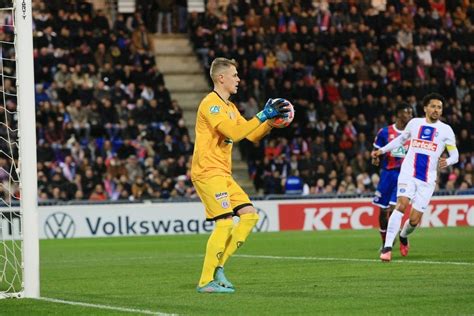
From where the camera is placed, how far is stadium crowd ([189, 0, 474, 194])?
29719 mm

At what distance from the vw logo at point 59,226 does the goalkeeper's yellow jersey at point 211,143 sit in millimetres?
15807

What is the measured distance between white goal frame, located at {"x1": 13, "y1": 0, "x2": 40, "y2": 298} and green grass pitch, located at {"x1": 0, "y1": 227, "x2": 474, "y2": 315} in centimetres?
52

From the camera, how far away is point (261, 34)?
107 feet

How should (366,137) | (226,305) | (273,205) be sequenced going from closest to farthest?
(226,305), (273,205), (366,137)

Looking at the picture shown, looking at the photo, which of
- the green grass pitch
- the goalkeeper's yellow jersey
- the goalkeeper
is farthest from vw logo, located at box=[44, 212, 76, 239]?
the goalkeeper's yellow jersey

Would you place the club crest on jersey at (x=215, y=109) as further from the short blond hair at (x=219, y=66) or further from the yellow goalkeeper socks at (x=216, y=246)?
the yellow goalkeeper socks at (x=216, y=246)

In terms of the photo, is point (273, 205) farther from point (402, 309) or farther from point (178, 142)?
point (402, 309)

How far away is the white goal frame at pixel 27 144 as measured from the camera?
10562mm

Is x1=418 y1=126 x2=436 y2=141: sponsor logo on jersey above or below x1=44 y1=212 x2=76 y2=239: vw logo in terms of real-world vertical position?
above

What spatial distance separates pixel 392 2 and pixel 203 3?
595cm

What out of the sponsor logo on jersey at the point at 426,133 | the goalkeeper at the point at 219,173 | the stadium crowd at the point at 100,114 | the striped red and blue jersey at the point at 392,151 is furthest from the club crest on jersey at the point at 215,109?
the stadium crowd at the point at 100,114

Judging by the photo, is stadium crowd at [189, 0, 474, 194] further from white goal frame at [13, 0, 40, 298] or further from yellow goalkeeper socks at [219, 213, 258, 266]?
white goal frame at [13, 0, 40, 298]

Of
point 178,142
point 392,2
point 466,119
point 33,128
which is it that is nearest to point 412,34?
point 392,2

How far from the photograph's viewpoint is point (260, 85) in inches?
1222
